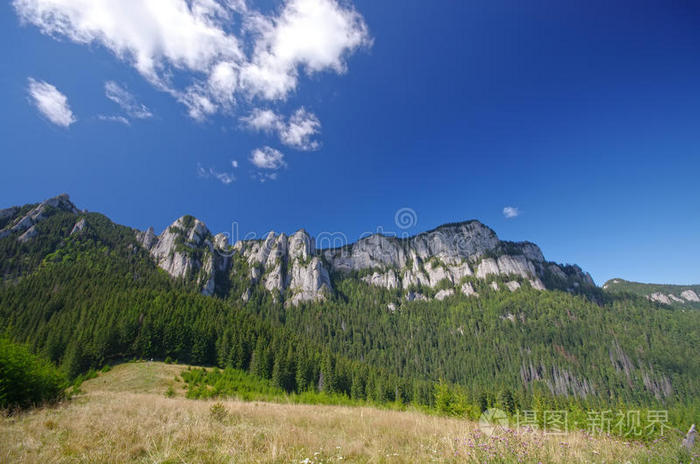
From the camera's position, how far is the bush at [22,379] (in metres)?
9.84

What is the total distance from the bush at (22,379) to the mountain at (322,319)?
43.0 meters

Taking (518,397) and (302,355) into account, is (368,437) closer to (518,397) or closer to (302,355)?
(302,355)

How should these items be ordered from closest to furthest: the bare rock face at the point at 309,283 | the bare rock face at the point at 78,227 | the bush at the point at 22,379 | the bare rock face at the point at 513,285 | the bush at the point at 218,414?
1. the bush at the point at 218,414
2. the bush at the point at 22,379
3. the bare rock face at the point at 78,227
4. the bare rock face at the point at 309,283
5. the bare rock face at the point at 513,285

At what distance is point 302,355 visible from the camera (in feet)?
187

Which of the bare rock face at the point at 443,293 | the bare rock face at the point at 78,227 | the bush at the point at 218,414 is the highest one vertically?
A: the bare rock face at the point at 78,227

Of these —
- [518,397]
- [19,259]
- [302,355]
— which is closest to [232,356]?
[302,355]

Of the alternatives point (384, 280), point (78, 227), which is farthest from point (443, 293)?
point (78, 227)

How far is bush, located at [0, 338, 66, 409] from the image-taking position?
32.3 feet

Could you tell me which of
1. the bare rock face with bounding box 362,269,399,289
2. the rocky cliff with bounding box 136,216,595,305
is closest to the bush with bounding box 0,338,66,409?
the rocky cliff with bounding box 136,216,595,305

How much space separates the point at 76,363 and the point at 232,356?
2377cm

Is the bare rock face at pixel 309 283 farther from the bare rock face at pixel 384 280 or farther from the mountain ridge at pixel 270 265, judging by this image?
the bare rock face at pixel 384 280

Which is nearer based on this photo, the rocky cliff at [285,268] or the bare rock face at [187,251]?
the bare rock face at [187,251]

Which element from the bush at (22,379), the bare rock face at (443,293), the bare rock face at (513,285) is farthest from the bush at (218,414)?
the bare rock face at (513,285)

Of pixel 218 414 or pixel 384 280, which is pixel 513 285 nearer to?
pixel 384 280
